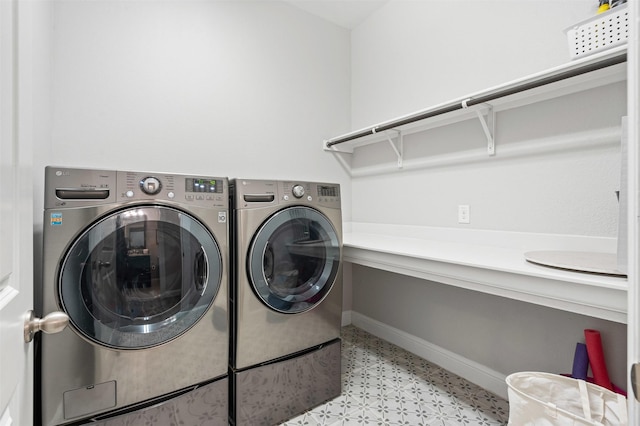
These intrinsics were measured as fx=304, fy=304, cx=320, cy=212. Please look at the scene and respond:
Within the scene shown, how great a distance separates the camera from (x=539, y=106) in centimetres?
156

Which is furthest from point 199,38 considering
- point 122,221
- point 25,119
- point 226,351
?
point 226,351

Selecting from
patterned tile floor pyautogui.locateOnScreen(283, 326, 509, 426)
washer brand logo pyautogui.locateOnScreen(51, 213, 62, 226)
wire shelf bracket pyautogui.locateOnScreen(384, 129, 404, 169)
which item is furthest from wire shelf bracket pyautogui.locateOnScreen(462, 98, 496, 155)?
washer brand logo pyautogui.locateOnScreen(51, 213, 62, 226)

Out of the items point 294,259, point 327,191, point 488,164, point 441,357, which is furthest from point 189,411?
point 488,164

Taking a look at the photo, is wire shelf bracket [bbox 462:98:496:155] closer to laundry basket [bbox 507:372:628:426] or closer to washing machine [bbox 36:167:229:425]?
laundry basket [bbox 507:372:628:426]

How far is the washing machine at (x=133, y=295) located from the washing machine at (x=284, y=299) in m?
0.08

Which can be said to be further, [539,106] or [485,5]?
[485,5]

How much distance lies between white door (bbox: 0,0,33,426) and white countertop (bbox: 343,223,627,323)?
136 cm

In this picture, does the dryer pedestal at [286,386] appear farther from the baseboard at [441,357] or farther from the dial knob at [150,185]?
the dial knob at [150,185]

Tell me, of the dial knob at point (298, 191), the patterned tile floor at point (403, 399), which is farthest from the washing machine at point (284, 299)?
the patterned tile floor at point (403, 399)

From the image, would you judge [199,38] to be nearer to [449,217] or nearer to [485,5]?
[485,5]

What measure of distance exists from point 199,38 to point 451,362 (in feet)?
8.90

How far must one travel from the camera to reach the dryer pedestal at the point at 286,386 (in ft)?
4.75

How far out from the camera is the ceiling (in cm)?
242

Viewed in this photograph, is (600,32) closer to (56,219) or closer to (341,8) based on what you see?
(341,8)
